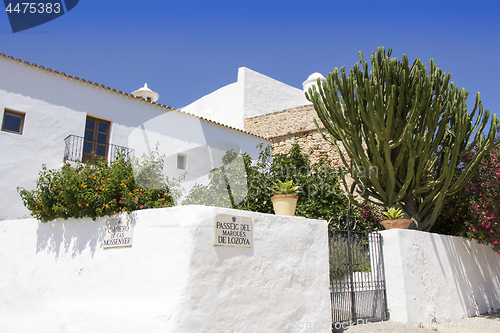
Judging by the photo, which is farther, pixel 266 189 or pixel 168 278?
pixel 266 189

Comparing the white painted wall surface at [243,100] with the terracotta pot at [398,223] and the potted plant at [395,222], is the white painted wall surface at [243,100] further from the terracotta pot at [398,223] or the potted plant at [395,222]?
the terracotta pot at [398,223]

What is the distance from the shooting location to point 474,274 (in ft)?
27.5

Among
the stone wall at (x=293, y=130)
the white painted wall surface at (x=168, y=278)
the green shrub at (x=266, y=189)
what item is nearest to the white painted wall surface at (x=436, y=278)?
the white painted wall surface at (x=168, y=278)

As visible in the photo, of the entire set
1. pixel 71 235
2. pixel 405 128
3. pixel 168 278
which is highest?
pixel 405 128

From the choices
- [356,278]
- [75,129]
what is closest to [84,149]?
[75,129]

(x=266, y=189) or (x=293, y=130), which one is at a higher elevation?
(x=293, y=130)

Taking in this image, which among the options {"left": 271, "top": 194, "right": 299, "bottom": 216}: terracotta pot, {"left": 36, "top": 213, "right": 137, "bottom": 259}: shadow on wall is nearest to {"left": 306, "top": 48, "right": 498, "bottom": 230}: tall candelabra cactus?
{"left": 271, "top": 194, "right": 299, "bottom": 216}: terracotta pot

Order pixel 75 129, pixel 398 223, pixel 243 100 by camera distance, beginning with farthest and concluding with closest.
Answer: pixel 243 100 → pixel 75 129 → pixel 398 223

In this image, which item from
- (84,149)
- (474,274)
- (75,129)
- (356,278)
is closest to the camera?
(356,278)

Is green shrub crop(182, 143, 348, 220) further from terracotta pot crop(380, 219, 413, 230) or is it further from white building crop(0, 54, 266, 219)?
white building crop(0, 54, 266, 219)

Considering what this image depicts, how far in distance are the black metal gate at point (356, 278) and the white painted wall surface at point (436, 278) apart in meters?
0.19

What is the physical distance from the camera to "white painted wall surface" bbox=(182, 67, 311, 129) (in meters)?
18.0

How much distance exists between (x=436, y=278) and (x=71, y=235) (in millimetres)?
6636

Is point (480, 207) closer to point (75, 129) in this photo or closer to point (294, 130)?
point (294, 130)
